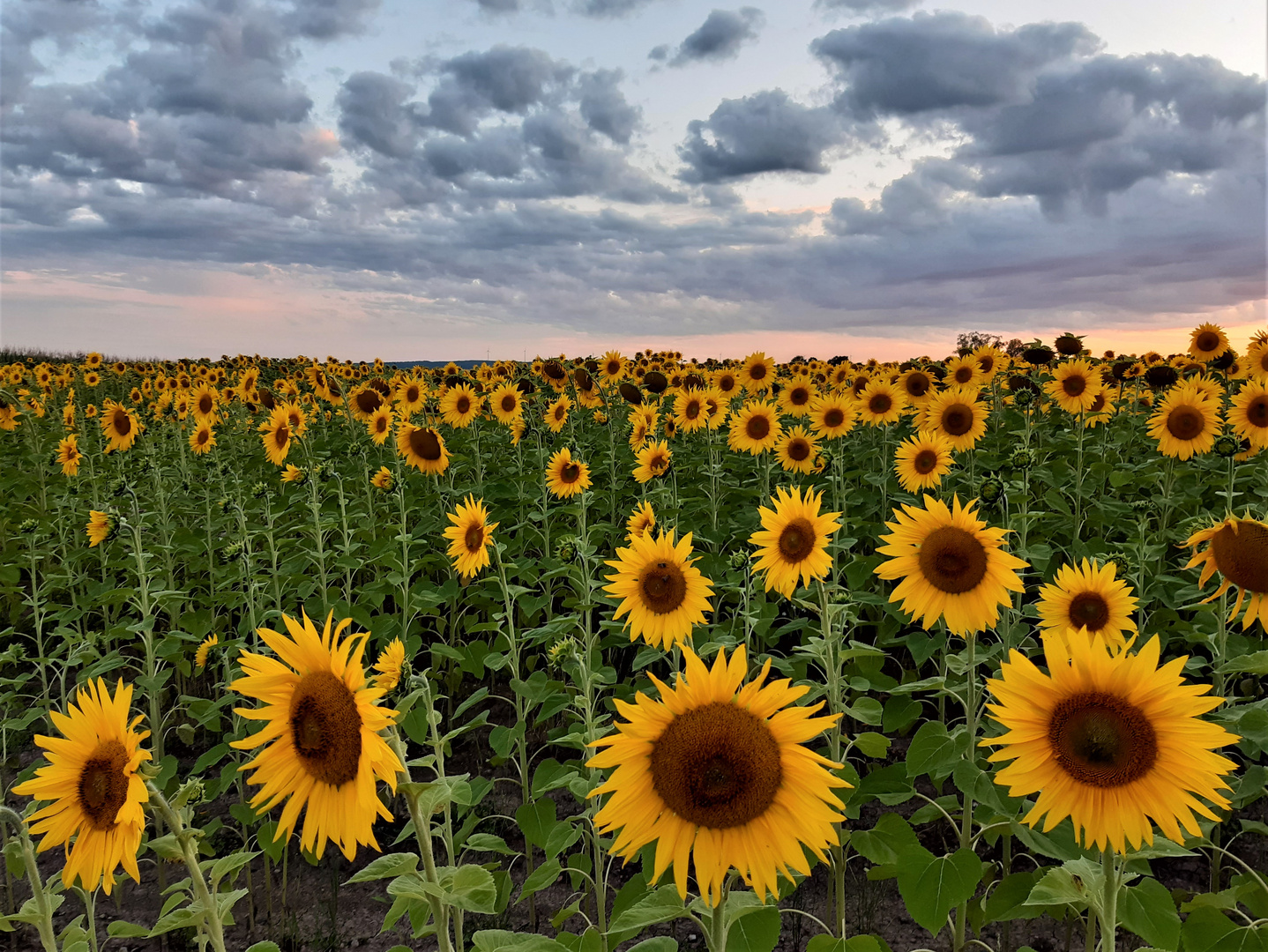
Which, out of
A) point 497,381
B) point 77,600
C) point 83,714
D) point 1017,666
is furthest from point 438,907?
point 497,381

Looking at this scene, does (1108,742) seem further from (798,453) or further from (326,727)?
(798,453)

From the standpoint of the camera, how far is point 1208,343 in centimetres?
1179

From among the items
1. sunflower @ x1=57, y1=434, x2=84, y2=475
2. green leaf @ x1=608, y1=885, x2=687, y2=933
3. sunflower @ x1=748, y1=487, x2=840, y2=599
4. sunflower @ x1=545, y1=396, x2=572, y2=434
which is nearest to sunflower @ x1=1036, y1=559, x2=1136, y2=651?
sunflower @ x1=748, y1=487, x2=840, y2=599

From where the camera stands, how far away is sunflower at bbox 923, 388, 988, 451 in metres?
7.75

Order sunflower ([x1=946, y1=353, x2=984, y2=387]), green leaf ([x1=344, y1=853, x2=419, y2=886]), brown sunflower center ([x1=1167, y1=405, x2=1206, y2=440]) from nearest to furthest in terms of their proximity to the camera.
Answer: green leaf ([x1=344, y1=853, x2=419, y2=886]) → brown sunflower center ([x1=1167, y1=405, x2=1206, y2=440]) → sunflower ([x1=946, y1=353, x2=984, y2=387])

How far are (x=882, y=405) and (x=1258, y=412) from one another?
3.59 m

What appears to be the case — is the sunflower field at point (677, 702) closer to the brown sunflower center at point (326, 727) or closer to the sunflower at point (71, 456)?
the brown sunflower center at point (326, 727)

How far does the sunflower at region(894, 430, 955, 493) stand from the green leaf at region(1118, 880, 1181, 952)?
423 cm

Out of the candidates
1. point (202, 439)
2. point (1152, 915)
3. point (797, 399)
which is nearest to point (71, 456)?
point (202, 439)

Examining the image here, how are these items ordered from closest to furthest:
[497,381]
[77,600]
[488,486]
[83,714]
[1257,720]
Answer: [83,714], [1257,720], [77,600], [488,486], [497,381]

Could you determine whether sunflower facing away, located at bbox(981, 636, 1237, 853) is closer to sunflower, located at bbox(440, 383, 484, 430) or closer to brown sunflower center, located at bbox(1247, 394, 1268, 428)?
brown sunflower center, located at bbox(1247, 394, 1268, 428)

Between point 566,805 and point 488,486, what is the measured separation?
388 cm

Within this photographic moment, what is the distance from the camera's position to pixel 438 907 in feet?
7.02

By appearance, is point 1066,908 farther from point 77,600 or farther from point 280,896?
point 77,600
